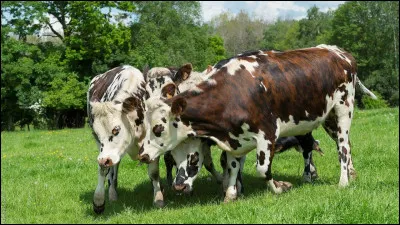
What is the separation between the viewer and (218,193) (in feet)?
27.3

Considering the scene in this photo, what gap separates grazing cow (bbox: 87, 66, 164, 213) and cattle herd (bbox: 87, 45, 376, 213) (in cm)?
1

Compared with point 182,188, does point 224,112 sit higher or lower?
higher

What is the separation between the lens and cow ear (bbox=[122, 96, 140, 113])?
6.87 m

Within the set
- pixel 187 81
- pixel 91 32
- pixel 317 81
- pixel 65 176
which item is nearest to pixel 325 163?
pixel 317 81

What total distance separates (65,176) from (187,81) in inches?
177

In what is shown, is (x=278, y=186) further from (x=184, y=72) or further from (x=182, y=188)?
(x=184, y=72)

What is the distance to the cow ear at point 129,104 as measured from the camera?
687cm

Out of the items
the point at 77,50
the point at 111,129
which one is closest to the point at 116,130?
the point at 111,129

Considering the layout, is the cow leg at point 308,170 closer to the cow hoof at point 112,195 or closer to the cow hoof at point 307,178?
the cow hoof at point 307,178

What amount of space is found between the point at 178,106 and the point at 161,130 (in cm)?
44

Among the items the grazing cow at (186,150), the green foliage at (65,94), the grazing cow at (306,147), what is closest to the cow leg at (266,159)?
the grazing cow at (186,150)

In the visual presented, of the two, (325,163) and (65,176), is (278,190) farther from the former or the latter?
(65,176)

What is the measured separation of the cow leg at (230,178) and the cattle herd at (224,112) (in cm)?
2

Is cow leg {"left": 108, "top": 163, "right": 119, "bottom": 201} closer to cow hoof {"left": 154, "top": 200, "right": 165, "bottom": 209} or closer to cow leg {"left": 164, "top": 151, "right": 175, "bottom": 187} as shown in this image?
cow leg {"left": 164, "top": 151, "right": 175, "bottom": 187}
